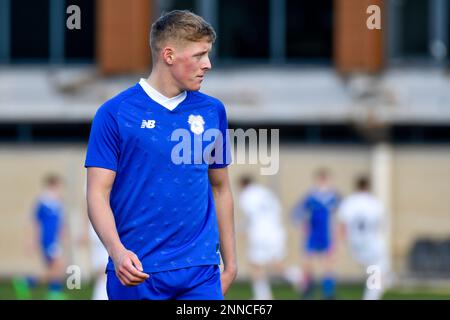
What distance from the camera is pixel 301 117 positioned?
3033 centimetres

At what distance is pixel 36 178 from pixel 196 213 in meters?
25.0

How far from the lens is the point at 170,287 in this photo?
6.67m

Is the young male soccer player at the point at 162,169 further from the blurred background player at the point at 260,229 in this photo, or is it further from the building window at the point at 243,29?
the building window at the point at 243,29

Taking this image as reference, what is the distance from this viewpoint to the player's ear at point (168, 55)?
6.66 m

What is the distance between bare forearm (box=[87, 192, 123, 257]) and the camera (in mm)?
6422

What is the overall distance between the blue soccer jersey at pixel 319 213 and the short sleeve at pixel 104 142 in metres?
17.2

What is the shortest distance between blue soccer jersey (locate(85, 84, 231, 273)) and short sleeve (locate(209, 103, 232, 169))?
12 centimetres

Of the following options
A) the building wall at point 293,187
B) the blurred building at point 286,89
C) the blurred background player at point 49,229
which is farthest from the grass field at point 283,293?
the blurred building at point 286,89

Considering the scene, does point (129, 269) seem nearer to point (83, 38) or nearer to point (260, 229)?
point (260, 229)

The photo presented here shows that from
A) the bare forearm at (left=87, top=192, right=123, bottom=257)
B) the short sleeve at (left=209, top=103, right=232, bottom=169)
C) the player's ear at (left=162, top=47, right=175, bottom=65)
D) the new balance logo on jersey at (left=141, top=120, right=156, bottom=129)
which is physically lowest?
the bare forearm at (left=87, top=192, right=123, bottom=257)

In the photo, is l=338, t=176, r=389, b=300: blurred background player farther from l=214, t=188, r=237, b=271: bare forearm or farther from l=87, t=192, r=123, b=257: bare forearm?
l=87, t=192, r=123, b=257: bare forearm

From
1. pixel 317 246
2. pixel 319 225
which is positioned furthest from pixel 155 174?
pixel 317 246

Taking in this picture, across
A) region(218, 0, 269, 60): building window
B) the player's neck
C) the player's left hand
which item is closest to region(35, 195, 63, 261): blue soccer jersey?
region(218, 0, 269, 60): building window
